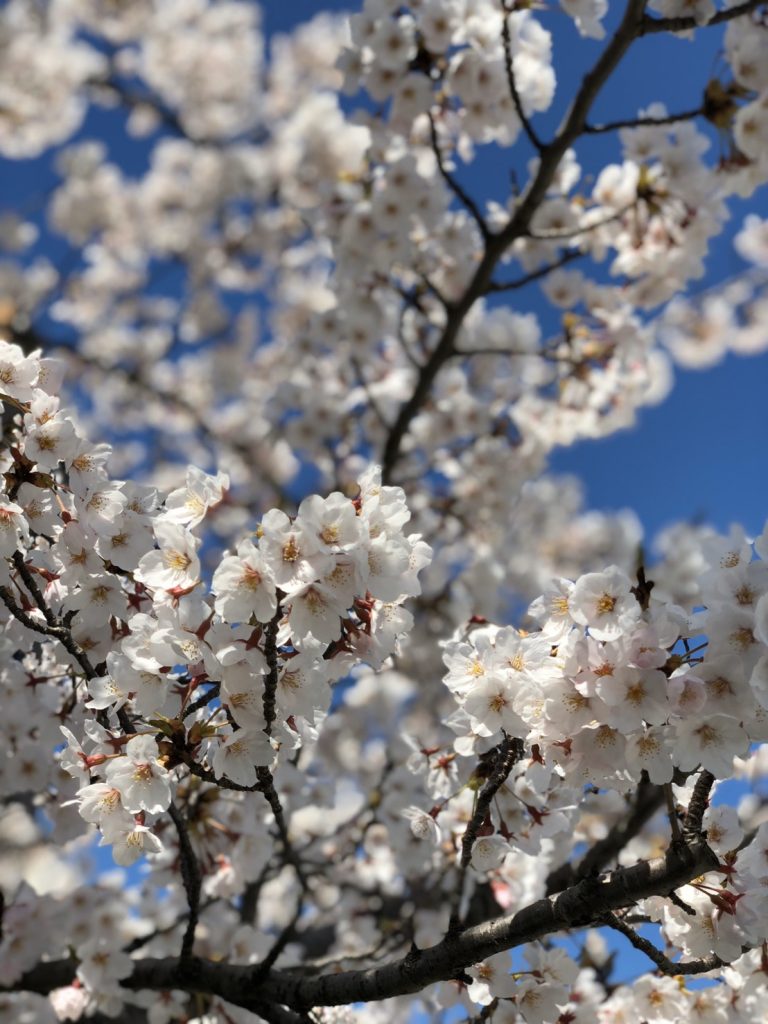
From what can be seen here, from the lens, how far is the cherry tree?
1627 mm

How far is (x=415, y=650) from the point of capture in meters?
6.46

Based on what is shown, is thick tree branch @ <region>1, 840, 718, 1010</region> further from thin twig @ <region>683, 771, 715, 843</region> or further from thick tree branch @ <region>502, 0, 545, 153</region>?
thick tree branch @ <region>502, 0, 545, 153</region>

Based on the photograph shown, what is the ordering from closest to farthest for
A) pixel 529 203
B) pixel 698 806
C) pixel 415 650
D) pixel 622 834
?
pixel 698 806
pixel 622 834
pixel 529 203
pixel 415 650

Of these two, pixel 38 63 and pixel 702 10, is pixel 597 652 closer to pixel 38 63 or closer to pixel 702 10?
pixel 702 10

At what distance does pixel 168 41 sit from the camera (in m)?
12.5

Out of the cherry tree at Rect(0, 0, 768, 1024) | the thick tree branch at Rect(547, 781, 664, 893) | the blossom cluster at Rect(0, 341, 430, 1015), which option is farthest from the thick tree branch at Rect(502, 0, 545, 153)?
the thick tree branch at Rect(547, 781, 664, 893)

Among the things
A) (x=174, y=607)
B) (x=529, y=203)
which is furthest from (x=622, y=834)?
(x=529, y=203)

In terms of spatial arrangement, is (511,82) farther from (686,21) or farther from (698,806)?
(698,806)

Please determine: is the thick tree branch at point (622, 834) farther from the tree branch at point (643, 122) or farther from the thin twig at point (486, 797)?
the tree branch at point (643, 122)

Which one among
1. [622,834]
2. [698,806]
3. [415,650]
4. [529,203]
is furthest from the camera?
[415,650]

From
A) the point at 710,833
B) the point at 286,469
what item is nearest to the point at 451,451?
the point at 710,833

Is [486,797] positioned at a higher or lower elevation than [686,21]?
lower

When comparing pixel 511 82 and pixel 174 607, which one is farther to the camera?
pixel 511 82

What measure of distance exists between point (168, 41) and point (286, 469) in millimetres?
6638
